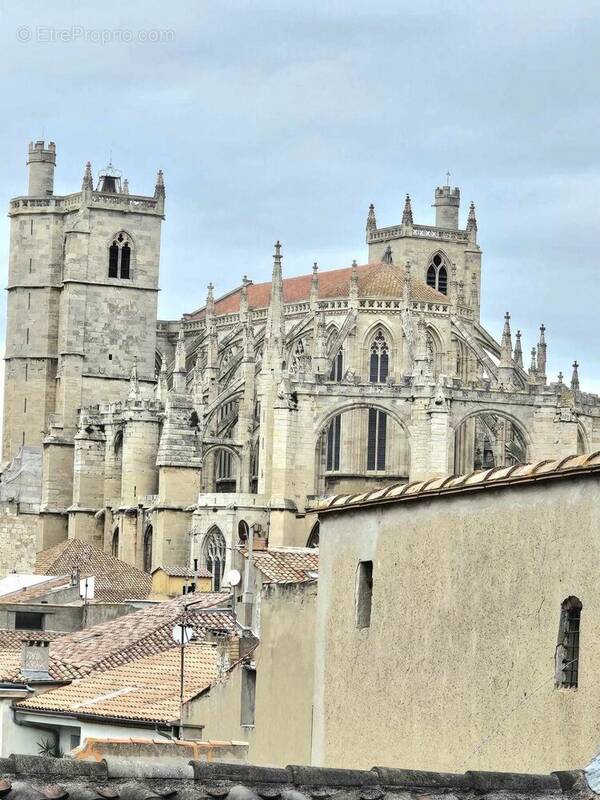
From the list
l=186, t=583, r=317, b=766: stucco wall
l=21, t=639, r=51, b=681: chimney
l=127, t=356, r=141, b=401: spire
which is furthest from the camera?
l=127, t=356, r=141, b=401: spire

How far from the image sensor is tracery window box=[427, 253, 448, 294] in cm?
9762

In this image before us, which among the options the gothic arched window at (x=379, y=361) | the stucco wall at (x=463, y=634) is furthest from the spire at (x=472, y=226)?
the stucco wall at (x=463, y=634)

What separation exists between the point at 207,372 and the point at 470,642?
7150 cm

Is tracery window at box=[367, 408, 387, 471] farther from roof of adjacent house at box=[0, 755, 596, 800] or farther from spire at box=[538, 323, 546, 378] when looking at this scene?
roof of adjacent house at box=[0, 755, 596, 800]

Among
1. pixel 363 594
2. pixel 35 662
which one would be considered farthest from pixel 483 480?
pixel 35 662

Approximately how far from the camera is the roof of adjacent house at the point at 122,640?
96.9ft

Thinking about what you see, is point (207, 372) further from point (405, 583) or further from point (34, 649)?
point (405, 583)

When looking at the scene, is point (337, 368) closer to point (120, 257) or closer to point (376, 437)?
point (376, 437)

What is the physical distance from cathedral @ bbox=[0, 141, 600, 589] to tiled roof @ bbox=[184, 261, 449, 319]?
0.14 m

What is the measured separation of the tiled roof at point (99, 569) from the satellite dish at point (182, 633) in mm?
22811

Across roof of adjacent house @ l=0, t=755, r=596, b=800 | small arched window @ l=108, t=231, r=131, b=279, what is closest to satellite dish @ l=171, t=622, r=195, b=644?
roof of adjacent house @ l=0, t=755, r=596, b=800

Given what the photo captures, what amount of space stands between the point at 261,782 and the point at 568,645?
328 cm

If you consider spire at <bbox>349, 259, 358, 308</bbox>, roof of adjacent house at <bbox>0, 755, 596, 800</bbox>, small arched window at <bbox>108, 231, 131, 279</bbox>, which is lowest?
roof of adjacent house at <bbox>0, 755, 596, 800</bbox>

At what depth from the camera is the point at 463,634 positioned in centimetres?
1469
